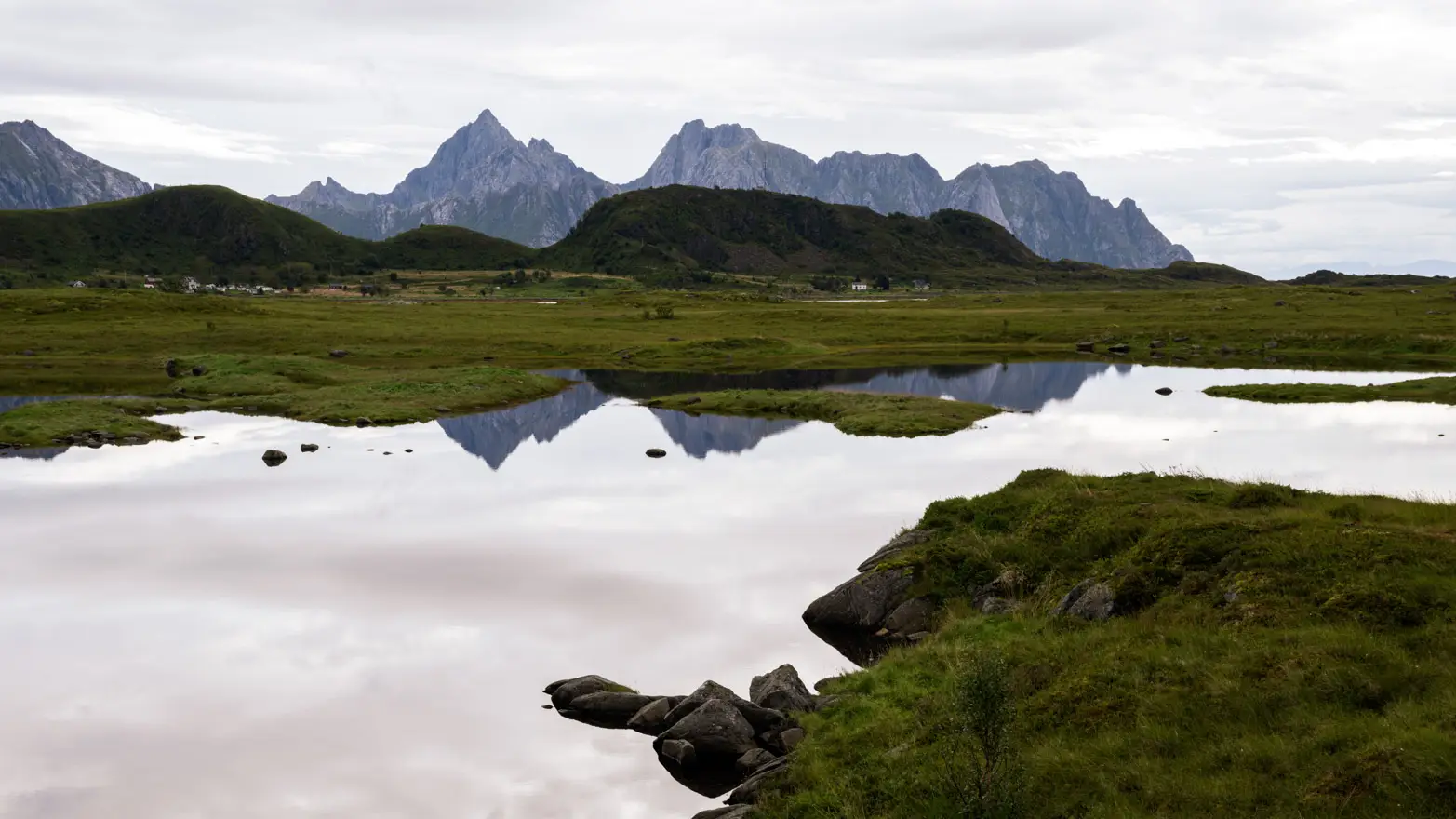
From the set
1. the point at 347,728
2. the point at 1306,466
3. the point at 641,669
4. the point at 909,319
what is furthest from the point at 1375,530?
the point at 909,319

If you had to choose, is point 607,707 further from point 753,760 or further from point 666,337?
point 666,337

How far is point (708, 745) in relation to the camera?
2455cm

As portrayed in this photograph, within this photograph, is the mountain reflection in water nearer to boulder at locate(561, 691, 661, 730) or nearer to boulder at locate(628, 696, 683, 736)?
boulder at locate(561, 691, 661, 730)

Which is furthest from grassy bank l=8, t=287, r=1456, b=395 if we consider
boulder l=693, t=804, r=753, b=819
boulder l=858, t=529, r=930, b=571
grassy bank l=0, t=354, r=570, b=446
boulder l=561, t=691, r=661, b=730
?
boulder l=693, t=804, r=753, b=819

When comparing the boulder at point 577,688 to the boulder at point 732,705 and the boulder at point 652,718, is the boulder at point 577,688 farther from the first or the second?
the boulder at point 732,705

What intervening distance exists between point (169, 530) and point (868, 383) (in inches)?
2825

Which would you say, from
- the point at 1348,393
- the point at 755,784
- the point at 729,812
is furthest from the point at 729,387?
the point at 729,812

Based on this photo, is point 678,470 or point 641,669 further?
Result: point 678,470

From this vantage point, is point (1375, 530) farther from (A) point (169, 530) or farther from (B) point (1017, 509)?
(A) point (169, 530)

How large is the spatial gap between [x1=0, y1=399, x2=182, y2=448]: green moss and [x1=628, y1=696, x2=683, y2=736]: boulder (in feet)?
192

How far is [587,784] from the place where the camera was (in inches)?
937

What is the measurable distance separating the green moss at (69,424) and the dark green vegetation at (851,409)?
41.6 m

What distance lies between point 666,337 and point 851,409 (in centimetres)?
7282

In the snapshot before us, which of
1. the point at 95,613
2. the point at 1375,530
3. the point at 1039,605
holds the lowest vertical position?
the point at 95,613
